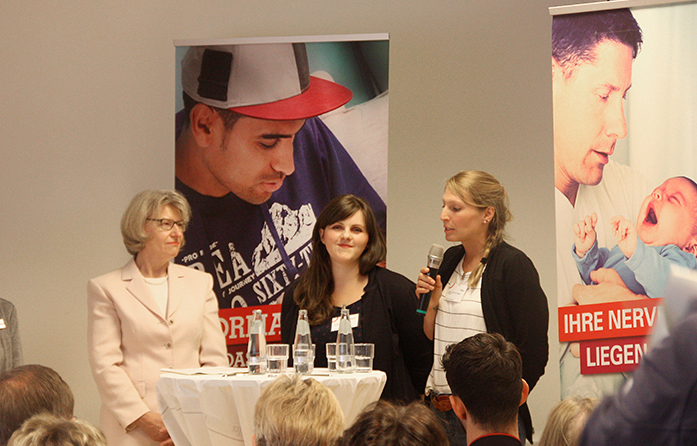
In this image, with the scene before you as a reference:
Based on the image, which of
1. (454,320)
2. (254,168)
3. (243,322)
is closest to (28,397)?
(454,320)

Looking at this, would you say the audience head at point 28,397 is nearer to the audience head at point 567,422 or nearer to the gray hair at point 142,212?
the gray hair at point 142,212

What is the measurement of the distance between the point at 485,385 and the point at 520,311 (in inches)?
37.6

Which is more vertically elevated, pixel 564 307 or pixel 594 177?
pixel 594 177

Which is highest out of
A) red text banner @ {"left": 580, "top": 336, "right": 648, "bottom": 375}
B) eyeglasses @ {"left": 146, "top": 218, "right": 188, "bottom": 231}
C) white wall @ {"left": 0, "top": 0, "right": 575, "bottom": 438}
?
white wall @ {"left": 0, "top": 0, "right": 575, "bottom": 438}

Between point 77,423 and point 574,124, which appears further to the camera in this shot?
point 574,124

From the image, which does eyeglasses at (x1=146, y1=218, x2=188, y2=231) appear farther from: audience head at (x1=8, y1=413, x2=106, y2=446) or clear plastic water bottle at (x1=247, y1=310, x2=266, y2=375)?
audience head at (x1=8, y1=413, x2=106, y2=446)

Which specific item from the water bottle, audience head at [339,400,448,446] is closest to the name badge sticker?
the water bottle

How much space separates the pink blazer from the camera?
3346 millimetres

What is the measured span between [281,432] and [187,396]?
0.99 metres

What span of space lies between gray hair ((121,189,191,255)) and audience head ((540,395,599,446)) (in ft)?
7.65

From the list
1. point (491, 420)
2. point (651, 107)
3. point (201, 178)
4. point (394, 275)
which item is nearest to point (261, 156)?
point (201, 178)

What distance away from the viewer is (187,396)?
2717mm

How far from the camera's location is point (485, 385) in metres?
2.14

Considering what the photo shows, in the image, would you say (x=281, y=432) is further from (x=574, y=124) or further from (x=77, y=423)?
(x=574, y=124)
